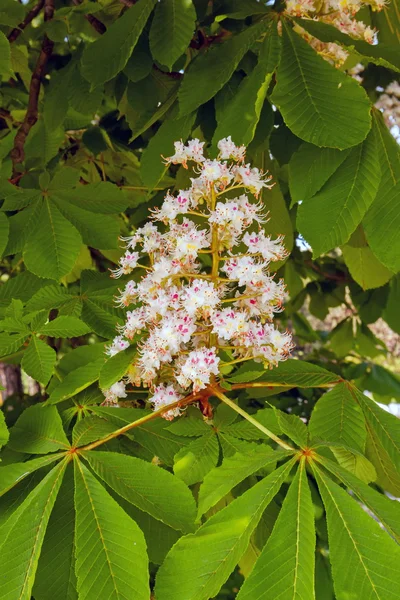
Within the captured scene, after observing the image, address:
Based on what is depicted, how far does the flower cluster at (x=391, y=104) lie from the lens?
1.92m

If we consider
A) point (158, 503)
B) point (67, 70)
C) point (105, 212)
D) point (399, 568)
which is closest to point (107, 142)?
point (67, 70)

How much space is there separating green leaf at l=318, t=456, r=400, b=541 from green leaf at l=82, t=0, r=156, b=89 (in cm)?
90

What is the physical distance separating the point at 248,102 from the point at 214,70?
0.14 m

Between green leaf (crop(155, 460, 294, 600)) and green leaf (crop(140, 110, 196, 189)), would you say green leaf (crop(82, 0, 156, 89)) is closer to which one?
green leaf (crop(140, 110, 196, 189))

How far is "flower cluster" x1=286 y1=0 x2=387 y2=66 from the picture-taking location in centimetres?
118

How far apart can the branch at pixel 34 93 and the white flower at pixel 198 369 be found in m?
1.12

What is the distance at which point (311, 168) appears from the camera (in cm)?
109

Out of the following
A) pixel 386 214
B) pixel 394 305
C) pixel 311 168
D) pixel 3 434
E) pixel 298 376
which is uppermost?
pixel 311 168

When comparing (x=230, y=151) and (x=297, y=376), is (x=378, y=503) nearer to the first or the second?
(x=297, y=376)

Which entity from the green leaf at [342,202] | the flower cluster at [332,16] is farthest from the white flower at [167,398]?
the flower cluster at [332,16]

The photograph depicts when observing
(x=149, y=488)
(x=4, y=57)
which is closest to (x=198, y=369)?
(x=149, y=488)

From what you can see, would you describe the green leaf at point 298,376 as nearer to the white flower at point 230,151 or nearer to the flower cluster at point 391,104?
the white flower at point 230,151

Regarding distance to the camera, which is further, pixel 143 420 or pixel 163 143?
pixel 163 143

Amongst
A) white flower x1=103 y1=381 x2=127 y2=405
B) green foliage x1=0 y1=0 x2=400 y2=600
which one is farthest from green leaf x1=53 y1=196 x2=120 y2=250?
white flower x1=103 y1=381 x2=127 y2=405
